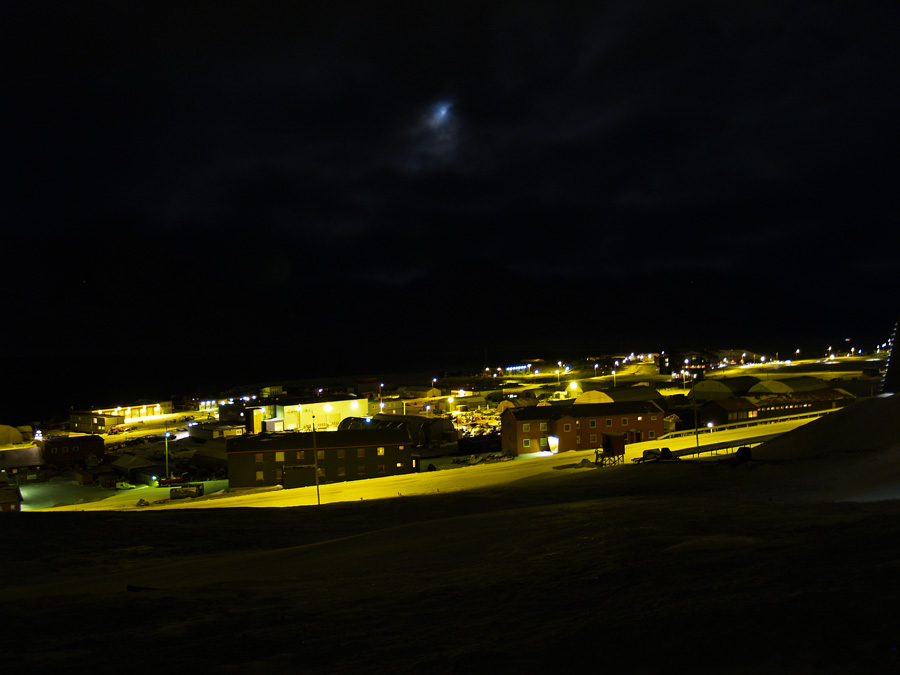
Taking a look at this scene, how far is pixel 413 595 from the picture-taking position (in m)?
5.71

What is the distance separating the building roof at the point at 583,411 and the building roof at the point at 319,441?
21.2 feet

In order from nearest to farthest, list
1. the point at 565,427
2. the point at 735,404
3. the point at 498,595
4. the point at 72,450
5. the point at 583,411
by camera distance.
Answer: the point at 498,595 < the point at 565,427 < the point at 583,411 < the point at 735,404 < the point at 72,450

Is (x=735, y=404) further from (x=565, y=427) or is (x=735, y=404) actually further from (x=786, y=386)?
(x=565, y=427)

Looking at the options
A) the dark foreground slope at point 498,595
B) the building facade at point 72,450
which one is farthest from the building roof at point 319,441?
the building facade at point 72,450

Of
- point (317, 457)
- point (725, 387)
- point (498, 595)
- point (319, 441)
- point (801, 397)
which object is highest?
point (498, 595)

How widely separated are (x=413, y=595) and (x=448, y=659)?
1.96 m

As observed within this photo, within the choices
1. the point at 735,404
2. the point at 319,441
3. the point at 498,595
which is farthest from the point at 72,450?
the point at 735,404

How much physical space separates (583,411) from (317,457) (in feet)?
45.6

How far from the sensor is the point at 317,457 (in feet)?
87.8

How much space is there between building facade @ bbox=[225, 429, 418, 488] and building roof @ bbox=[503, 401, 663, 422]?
21.2 feet

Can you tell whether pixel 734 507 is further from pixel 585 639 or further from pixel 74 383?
pixel 74 383

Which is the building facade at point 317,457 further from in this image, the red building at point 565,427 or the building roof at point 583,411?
the building roof at point 583,411

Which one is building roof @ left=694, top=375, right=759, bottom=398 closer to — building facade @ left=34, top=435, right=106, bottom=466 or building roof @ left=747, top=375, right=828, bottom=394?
building roof @ left=747, top=375, right=828, bottom=394

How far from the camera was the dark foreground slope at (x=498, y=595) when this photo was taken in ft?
12.2
